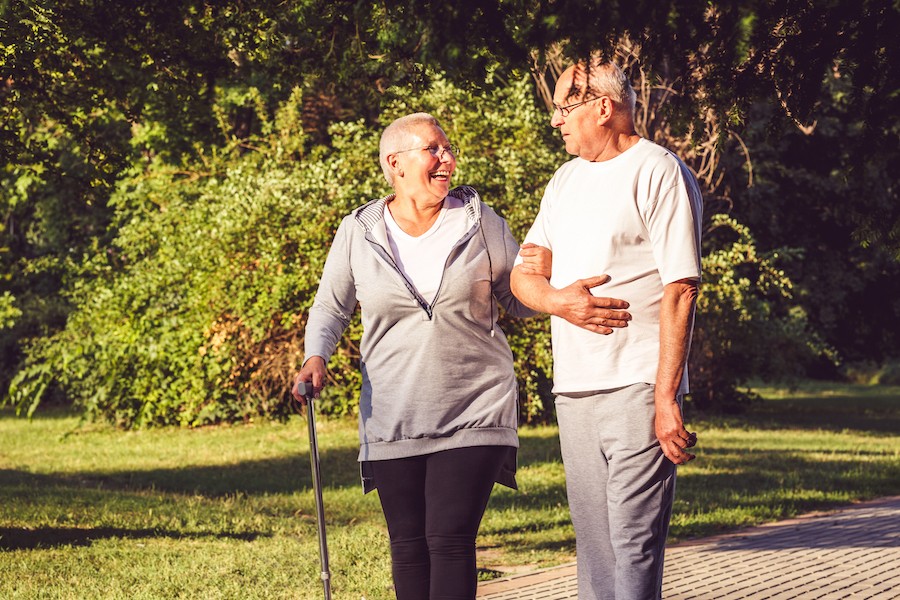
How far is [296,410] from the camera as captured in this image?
19000 mm

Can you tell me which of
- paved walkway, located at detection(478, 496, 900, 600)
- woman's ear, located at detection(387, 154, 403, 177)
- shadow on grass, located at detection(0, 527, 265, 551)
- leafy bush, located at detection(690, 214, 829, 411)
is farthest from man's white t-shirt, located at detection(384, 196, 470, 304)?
leafy bush, located at detection(690, 214, 829, 411)

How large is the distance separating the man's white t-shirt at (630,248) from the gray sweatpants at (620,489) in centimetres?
7

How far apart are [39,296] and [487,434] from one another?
23403 mm

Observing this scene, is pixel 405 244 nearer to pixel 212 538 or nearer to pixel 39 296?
pixel 212 538

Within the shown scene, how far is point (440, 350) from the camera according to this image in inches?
161

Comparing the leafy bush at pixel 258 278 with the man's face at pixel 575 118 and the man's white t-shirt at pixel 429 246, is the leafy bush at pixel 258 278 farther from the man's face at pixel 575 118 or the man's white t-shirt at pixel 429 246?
the man's face at pixel 575 118

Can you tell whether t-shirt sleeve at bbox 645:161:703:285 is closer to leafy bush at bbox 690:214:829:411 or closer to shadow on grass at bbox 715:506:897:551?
shadow on grass at bbox 715:506:897:551

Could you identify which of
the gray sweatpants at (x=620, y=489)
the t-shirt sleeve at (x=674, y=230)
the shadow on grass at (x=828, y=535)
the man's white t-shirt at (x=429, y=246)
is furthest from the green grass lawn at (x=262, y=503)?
the t-shirt sleeve at (x=674, y=230)

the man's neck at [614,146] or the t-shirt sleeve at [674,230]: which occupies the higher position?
the man's neck at [614,146]

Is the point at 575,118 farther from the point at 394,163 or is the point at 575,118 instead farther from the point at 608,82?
the point at 394,163

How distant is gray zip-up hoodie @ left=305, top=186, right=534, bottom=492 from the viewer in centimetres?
408

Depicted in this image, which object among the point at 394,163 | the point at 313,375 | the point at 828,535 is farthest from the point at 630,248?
the point at 828,535

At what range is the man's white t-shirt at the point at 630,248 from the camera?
11.7 feet

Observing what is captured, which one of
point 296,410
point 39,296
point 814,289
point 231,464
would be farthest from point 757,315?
point 39,296
